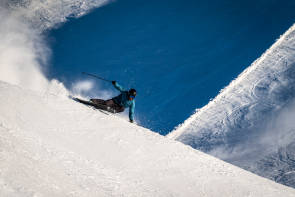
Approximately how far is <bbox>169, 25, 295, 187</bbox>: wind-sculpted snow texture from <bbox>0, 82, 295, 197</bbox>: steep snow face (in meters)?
3.72

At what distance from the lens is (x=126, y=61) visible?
10.8 m

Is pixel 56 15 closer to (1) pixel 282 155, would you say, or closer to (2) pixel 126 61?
(2) pixel 126 61

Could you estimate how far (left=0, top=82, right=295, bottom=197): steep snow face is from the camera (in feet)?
9.84

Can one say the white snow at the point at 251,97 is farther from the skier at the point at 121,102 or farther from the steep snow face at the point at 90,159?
the steep snow face at the point at 90,159

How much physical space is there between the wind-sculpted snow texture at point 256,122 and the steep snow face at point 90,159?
3721mm

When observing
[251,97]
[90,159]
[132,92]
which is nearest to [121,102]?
[132,92]

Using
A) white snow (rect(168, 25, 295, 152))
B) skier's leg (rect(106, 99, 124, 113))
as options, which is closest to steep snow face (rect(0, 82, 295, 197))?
skier's leg (rect(106, 99, 124, 113))

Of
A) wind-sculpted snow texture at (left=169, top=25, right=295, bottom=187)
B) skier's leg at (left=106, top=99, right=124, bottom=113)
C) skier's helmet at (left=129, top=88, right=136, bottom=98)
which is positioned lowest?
skier's leg at (left=106, top=99, right=124, bottom=113)

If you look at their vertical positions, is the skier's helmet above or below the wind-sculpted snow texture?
below

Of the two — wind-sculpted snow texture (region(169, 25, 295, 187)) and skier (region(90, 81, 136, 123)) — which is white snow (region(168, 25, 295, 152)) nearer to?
wind-sculpted snow texture (region(169, 25, 295, 187))

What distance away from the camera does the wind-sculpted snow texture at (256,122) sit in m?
8.59

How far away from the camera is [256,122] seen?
10.2 metres

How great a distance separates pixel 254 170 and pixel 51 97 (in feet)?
17.7

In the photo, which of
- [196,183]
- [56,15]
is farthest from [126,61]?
[196,183]
